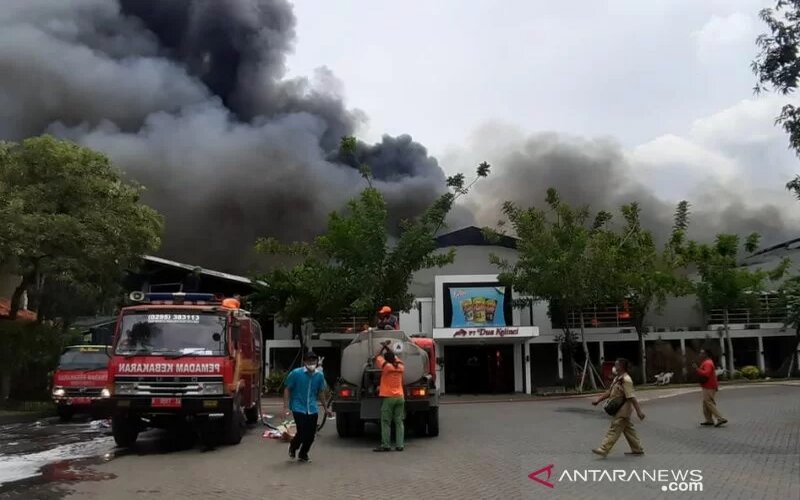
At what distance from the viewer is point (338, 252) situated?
24203mm

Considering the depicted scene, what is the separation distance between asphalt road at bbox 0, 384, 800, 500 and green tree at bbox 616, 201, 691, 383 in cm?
1273

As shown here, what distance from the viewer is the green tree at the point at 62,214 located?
19.8 metres

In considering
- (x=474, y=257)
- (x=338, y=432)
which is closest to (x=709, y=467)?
(x=338, y=432)

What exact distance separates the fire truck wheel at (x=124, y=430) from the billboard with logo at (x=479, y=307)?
1747 centimetres

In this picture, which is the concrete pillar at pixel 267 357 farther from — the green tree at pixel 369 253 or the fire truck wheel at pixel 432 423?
the fire truck wheel at pixel 432 423

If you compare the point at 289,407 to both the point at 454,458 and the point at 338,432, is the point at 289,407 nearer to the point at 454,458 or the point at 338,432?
the point at 454,458

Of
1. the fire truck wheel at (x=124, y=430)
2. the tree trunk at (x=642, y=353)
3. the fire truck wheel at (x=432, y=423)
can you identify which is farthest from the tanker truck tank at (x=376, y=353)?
the tree trunk at (x=642, y=353)

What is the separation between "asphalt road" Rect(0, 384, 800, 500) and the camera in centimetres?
777

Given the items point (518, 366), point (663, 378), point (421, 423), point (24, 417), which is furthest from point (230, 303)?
point (663, 378)

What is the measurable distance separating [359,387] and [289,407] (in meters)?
2.80

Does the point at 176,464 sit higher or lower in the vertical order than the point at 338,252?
lower

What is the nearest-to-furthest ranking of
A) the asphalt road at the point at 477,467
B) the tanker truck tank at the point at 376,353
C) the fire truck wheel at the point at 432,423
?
the asphalt road at the point at 477,467, the tanker truck tank at the point at 376,353, the fire truck wheel at the point at 432,423

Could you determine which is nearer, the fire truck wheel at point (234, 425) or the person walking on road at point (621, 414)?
the person walking on road at point (621, 414)

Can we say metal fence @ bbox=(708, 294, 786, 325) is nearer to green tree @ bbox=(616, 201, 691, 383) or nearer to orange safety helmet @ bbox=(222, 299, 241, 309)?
green tree @ bbox=(616, 201, 691, 383)
